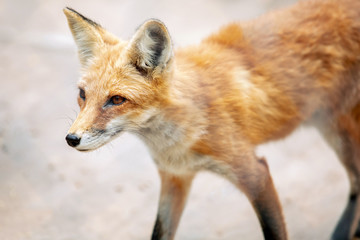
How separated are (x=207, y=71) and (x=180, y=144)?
558mm

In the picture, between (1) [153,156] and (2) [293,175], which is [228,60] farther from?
(2) [293,175]

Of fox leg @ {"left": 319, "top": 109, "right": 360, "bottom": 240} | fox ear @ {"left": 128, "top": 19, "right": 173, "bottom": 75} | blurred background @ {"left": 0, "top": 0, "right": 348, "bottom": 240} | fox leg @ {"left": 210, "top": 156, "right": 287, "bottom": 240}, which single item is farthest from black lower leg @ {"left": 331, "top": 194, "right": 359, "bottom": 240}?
fox ear @ {"left": 128, "top": 19, "right": 173, "bottom": 75}

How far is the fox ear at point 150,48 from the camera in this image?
104 inches

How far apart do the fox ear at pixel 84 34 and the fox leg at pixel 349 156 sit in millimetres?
1982

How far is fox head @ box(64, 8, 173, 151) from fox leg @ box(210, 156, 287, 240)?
67 centimetres

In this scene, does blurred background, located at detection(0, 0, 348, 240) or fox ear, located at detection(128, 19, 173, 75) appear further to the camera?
blurred background, located at detection(0, 0, 348, 240)

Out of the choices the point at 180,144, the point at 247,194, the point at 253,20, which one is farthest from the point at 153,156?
the point at 253,20

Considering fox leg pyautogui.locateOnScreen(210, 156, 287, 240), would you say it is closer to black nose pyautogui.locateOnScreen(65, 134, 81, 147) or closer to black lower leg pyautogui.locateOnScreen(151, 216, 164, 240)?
black lower leg pyautogui.locateOnScreen(151, 216, 164, 240)

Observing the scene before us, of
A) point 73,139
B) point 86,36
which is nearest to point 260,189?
point 73,139

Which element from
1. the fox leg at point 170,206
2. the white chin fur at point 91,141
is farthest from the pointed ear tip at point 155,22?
the fox leg at point 170,206

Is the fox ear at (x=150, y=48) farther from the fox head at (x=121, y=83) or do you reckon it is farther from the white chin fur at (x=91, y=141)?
the white chin fur at (x=91, y=141)

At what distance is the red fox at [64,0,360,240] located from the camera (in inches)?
108

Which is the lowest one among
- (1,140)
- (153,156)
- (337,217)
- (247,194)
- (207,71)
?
(337,217)

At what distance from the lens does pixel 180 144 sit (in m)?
3.00
